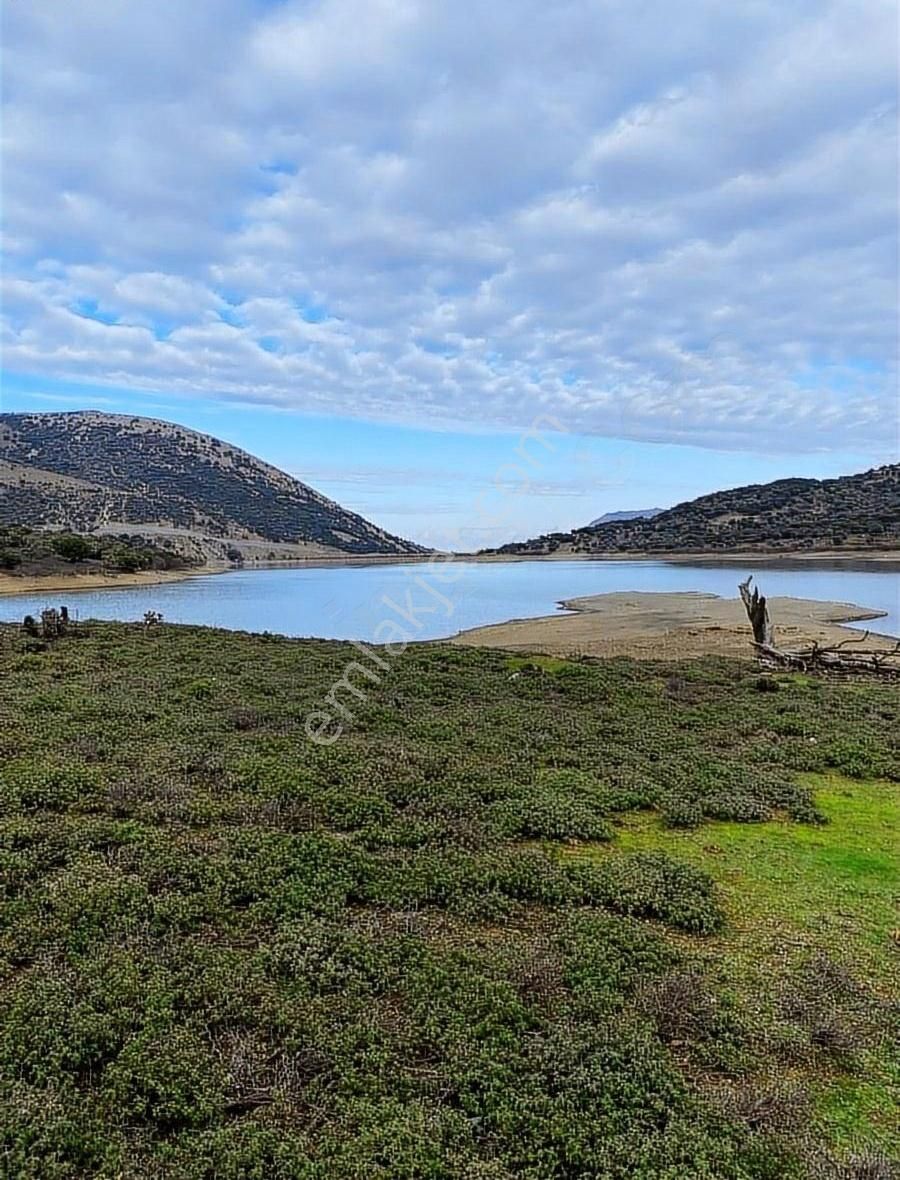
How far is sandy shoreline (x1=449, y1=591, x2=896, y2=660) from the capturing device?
2166cm

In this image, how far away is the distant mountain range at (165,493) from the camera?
8881 centimetres

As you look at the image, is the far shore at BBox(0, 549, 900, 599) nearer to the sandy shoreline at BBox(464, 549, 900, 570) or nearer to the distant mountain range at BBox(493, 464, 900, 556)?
the sandy shoreline at BBox(464, 549, 900, 570)

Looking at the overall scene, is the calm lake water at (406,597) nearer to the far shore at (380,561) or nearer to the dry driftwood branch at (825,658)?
the far shore at (380,561)

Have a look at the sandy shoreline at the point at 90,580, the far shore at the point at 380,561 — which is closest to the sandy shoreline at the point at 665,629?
the far shore at the point at 380,561

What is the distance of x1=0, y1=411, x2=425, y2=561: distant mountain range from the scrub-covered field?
3120 inches

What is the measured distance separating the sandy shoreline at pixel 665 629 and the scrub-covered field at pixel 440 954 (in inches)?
477

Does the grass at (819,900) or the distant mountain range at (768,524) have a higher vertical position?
the distant mountain range at (768,524)

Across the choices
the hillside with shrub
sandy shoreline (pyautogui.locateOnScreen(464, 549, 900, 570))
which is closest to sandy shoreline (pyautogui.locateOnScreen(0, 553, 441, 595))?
the hillside with shrub

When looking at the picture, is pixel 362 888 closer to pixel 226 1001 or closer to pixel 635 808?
pixel 226 1001

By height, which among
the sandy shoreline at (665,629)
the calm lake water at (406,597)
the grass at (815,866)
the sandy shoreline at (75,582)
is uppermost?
the sandy shoreline at (75,582)

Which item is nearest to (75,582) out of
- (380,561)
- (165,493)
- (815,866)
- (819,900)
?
(815,866)

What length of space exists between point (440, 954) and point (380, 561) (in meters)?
106

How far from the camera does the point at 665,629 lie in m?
27.0

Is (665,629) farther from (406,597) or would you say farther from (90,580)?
(90,580)
